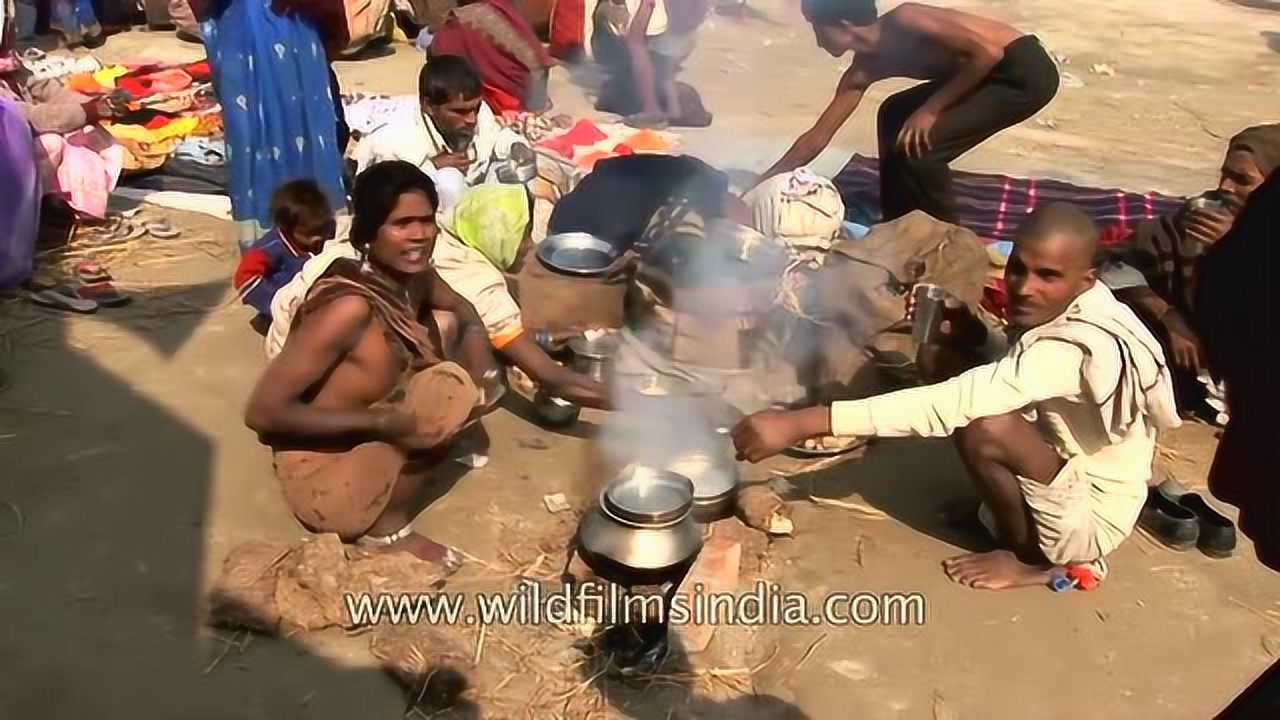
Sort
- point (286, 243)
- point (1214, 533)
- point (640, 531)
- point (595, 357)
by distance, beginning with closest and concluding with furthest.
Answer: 1. point (640, 531)
2. point (1214, 533)
3. point (595, 357)
4. point (286, 243)

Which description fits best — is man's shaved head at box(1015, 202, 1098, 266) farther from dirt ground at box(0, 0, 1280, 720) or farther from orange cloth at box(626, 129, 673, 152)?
orange cloth at box(626, 129, 673, 152)

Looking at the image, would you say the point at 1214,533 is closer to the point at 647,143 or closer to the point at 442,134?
the point at 442,134

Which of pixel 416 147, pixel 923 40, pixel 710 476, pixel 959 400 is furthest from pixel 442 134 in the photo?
pixel 959 400

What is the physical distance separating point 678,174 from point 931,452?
5.22ft

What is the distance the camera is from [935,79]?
5.38 metres

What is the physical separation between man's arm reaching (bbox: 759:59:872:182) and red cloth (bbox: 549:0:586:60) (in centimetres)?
396

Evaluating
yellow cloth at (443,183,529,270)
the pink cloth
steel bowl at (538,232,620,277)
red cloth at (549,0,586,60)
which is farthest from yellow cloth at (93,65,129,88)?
steel bowl at (538,232,620,277)

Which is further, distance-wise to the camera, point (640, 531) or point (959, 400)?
point (959, 400)

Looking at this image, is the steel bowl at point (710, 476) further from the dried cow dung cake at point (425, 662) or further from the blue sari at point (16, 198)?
the blue sari at point (16, 198)

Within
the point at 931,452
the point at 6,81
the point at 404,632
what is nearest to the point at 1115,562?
the point at 931,452

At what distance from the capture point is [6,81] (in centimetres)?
534

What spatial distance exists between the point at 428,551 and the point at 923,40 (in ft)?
10.3

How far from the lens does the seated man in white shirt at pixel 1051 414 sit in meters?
3.08

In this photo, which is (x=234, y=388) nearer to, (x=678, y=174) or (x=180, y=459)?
(x=180, y=459)
